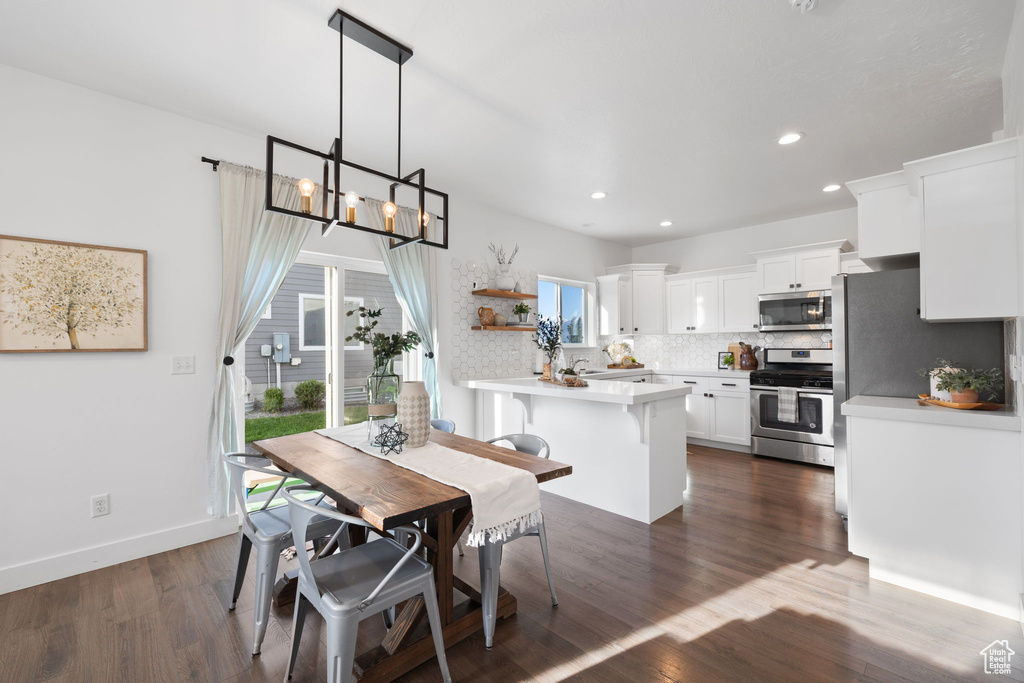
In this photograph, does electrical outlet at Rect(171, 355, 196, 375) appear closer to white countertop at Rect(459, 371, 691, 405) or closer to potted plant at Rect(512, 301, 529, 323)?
white countertop at Rect(459, 371, 691, 405)

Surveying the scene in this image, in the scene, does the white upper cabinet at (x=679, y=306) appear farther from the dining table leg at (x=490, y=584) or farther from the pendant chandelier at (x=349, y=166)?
the dining table leg at (x=490, y=584)

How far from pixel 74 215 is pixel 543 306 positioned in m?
4.20

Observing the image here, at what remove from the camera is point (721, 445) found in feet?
17.7

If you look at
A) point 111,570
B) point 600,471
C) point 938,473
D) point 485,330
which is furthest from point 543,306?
point 111,570

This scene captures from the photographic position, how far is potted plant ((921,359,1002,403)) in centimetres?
232

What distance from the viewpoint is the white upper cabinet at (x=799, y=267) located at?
4621mm

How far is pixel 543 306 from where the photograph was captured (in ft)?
18.3

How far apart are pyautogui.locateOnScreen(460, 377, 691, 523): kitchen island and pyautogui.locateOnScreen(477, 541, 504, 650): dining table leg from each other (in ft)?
4.85

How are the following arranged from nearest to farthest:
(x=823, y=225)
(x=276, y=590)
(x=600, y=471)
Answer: (x=276, y=590)
(x=600, y=471)
(x=823, y=225)

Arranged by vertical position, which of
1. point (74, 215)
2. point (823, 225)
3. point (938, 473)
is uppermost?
point (823, 225)

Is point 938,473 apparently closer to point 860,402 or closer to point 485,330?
point 860,402

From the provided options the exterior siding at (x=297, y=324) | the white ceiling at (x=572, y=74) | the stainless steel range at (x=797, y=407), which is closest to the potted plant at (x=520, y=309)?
the exterior siding at (x=297, y=324)

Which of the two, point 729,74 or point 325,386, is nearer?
point 729,74

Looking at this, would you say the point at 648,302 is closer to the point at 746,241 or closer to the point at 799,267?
the point at 746,241
